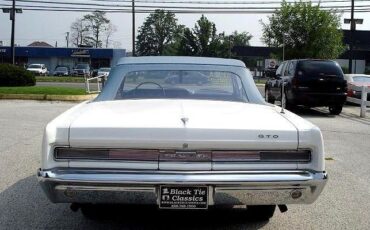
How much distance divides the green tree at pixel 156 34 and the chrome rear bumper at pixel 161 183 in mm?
114126

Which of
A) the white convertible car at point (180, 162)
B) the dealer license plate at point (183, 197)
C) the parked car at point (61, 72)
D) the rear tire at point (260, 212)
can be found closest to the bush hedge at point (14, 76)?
the rear tire at point (260, 212)

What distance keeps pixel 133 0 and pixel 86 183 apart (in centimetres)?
4364

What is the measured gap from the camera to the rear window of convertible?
527 cm

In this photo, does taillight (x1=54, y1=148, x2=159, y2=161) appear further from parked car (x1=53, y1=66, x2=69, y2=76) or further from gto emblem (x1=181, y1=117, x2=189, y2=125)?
parked car (x1=53, y1=66, x2=69, y2=76)

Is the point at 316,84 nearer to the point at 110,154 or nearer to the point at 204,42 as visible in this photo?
the point at 110,154

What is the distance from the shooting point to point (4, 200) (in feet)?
18.4

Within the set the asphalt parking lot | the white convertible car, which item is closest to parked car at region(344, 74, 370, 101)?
the asphalt parking lot

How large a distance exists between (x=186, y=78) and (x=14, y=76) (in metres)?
19.3

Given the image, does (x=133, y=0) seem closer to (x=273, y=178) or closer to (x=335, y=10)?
(x=335, y=10)

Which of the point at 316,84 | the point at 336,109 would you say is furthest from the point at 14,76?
the point at 336,109

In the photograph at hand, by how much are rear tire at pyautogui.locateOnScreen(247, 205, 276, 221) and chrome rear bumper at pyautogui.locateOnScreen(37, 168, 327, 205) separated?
0.96 m

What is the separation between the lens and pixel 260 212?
4953 mm

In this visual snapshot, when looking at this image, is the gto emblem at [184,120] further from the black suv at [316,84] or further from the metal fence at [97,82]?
the black suv at [316,84]

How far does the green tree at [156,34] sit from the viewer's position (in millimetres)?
119875
